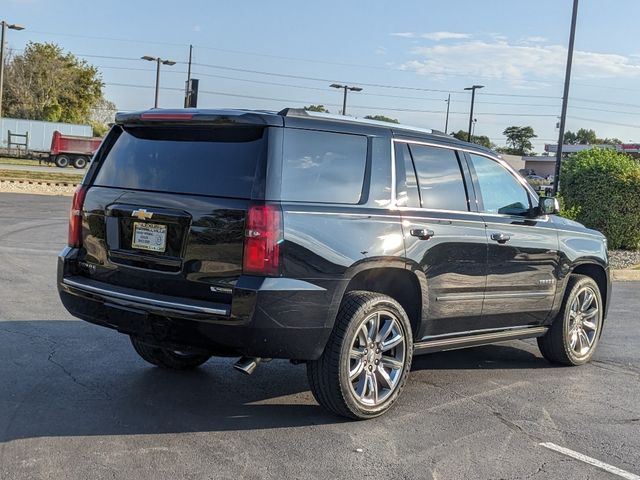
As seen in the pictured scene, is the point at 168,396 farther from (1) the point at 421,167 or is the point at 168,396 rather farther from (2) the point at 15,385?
(1) the point at 421,167

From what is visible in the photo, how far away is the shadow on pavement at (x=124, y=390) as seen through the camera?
459 cm

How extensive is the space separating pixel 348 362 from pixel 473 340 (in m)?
1.49

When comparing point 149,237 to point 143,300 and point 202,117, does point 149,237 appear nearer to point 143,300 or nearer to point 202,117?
point 143,300

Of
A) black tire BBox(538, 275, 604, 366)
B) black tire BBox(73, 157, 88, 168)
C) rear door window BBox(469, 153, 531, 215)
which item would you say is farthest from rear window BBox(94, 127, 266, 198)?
black tire BBox(73, 157, 88, 168)

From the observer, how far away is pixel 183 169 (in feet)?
15.3

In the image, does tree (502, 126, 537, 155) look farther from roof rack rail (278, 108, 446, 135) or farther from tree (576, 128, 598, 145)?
roof rack rail (278, 108, 446, 135)

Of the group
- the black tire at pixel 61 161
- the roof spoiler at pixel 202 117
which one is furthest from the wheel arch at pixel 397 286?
the black tire at pixel 61 161

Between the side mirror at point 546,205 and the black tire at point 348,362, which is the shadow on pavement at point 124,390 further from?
the side mirror at point 546,205

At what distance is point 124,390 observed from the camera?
17.3 feet

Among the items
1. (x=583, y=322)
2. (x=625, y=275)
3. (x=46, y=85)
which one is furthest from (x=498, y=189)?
(x=46, y=85)

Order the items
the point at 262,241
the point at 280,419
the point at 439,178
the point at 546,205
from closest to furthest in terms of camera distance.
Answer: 1. the point at 262,241
2. the point at 280,419
3. the point at 439,178
4. the point at 546,205

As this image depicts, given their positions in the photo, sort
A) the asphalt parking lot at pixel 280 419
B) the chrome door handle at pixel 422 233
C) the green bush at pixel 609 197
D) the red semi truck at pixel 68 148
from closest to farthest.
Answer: the asphalt parking lot at pixel 280 419
the chrome door handle at pixel 422 233
the green bush at pixel 609 197
the red semi truck at pixel 68 148

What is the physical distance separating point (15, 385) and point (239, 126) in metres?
2.47

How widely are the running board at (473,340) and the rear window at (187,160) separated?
1.89 metres
